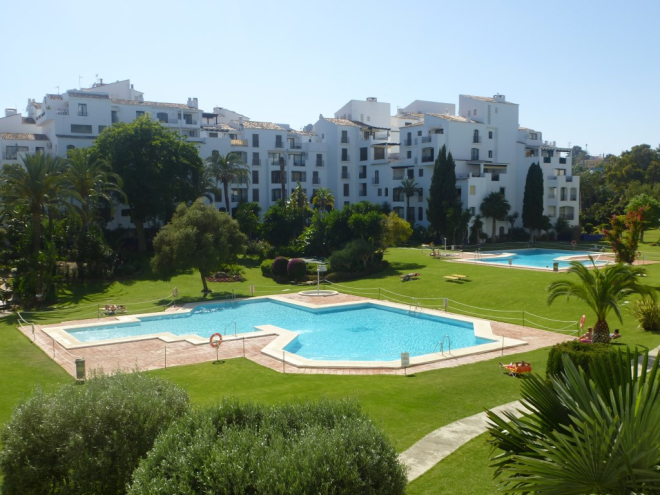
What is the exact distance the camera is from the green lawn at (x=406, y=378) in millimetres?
12117

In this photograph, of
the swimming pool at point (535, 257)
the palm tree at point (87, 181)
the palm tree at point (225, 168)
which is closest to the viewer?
the palm tree at point (87, 181)

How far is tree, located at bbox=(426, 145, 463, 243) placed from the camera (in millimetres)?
58969

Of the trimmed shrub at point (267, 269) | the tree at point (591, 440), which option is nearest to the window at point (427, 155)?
the trimmed shrub at point (267, 269)

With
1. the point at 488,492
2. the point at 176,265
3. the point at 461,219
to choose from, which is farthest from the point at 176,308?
the point at 461,219

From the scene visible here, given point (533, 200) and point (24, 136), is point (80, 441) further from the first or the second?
point (533, 200)

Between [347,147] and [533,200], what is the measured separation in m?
23.5

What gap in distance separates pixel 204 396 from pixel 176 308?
16282 mm

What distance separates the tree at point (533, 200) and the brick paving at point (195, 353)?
40.9 metres

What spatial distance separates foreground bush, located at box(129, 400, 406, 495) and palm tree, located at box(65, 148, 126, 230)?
35.6 meters

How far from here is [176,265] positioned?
1329 inches

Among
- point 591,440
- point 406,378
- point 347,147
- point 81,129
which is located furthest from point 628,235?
point 81,129

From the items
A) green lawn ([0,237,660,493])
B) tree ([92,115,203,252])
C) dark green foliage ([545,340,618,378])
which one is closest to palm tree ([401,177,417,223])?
tree ([92,115,203,252])

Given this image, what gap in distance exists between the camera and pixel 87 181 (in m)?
43.1

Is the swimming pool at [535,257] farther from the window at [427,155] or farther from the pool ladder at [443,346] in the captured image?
the pool ladder at [443,346]
